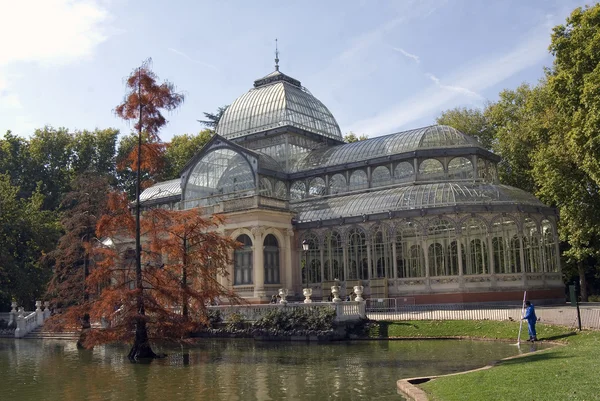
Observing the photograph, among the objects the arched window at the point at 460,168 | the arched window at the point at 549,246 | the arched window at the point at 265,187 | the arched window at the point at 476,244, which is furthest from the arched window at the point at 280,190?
the arched window at the point at 549,246

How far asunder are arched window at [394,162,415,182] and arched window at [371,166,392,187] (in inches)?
26.2

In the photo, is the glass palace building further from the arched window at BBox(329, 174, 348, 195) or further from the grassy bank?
the grassy bank

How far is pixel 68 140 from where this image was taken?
7181cm

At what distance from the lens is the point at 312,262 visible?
4278 centimetres

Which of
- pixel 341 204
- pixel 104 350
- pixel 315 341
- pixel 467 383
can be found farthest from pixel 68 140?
pixel 467 383

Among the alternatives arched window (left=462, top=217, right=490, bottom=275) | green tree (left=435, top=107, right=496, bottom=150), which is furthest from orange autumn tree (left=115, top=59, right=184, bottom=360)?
green tree (left=435, top=107, right=496, bottom=150)

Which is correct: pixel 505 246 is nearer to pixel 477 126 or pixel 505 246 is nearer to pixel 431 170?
pixel 431 170

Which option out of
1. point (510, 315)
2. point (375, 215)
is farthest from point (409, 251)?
point (510, 315)

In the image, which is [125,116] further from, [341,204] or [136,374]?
[341,204]

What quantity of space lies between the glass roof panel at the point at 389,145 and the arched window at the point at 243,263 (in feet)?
28.7

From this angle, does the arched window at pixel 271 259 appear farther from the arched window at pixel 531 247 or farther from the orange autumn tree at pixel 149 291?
the arched window at pixel 531 247

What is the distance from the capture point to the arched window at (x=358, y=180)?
148 feet

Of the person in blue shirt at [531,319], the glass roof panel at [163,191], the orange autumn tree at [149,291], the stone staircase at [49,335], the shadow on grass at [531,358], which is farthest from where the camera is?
the glass roof panel at [163,191]

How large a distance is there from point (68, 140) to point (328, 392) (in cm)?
6463
